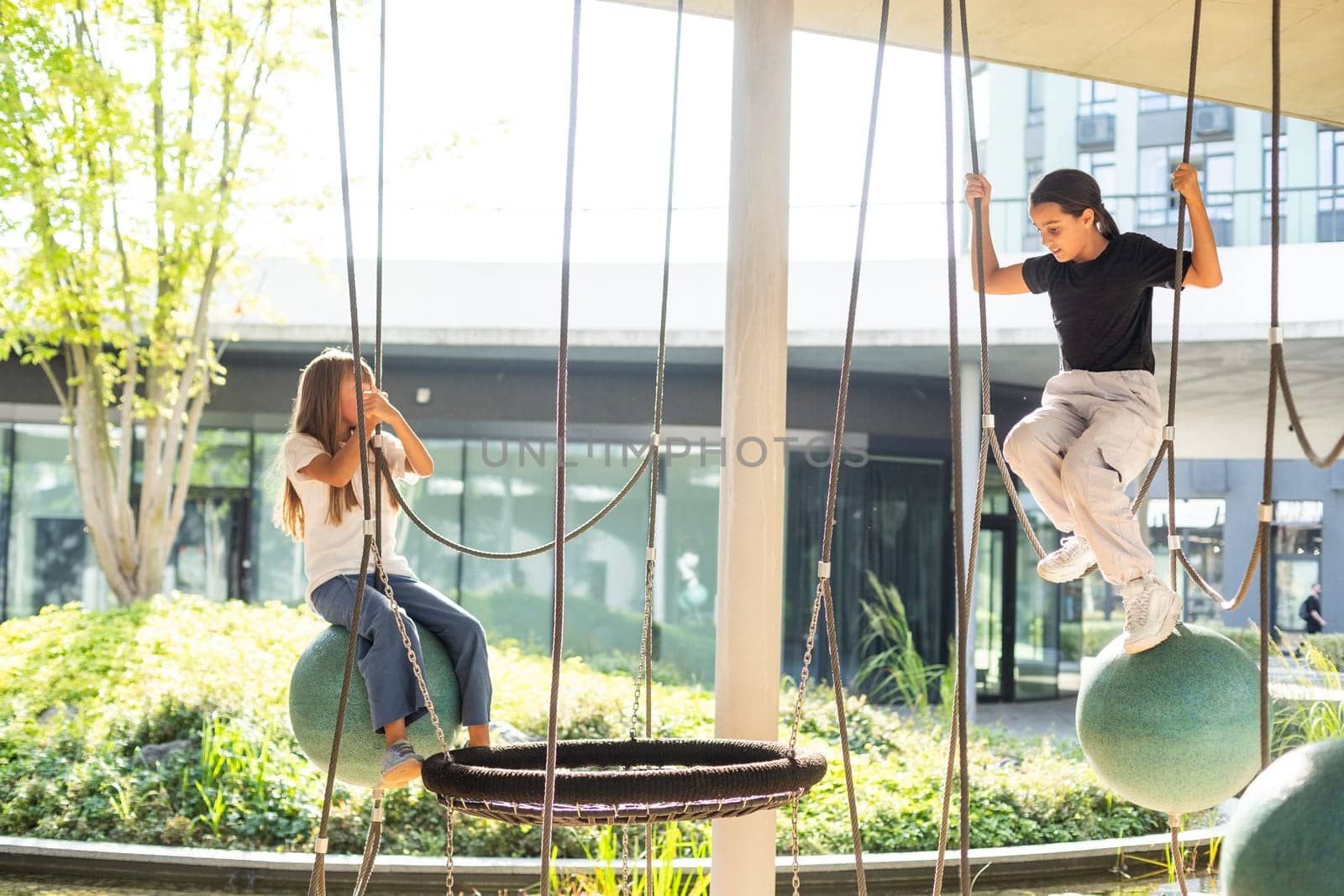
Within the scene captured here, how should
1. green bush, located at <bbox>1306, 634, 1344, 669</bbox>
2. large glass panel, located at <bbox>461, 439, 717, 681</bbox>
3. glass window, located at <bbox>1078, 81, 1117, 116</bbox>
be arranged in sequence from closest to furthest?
large glass panel, located at <bbox>461, 439, 717, 681</bbox>
green bush, located at <bbox>1306, 634, 1344, 669</bbox>
glass window, located at <bbox>1078, 81, 1117, 116</bbox>

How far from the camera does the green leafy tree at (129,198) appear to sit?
30.0 ft

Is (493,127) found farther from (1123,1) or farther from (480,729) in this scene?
(480,729)

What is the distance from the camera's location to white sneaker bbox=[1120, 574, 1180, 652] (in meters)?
3.08

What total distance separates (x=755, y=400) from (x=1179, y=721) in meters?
1.44

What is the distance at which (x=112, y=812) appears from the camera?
20.1 feet

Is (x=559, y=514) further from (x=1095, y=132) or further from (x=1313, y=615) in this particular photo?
(x=1095, y=132)

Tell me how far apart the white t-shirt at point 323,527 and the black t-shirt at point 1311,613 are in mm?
18628

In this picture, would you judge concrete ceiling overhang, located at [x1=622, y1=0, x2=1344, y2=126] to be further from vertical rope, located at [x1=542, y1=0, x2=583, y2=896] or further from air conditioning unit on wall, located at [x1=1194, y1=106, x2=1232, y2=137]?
air conditioning unit on wall, located at [x1=1194, y1=106, x2=1232, y2=137]

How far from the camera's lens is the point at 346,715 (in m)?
3.21

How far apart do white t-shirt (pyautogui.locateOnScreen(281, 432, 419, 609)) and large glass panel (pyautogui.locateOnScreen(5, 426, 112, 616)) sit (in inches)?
437

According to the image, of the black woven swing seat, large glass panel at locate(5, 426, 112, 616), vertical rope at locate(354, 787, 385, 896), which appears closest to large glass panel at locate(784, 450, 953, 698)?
large glass panel at locate(5, 426, 112, 616)

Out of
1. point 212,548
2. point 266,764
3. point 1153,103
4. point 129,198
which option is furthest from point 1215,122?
point 266,764

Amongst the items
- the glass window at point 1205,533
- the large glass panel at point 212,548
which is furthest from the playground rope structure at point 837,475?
the glass window at point 1205,533

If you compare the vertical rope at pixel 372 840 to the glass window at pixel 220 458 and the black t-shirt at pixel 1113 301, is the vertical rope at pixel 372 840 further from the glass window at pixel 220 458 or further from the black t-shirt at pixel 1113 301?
the glass window at pixel 220 458
